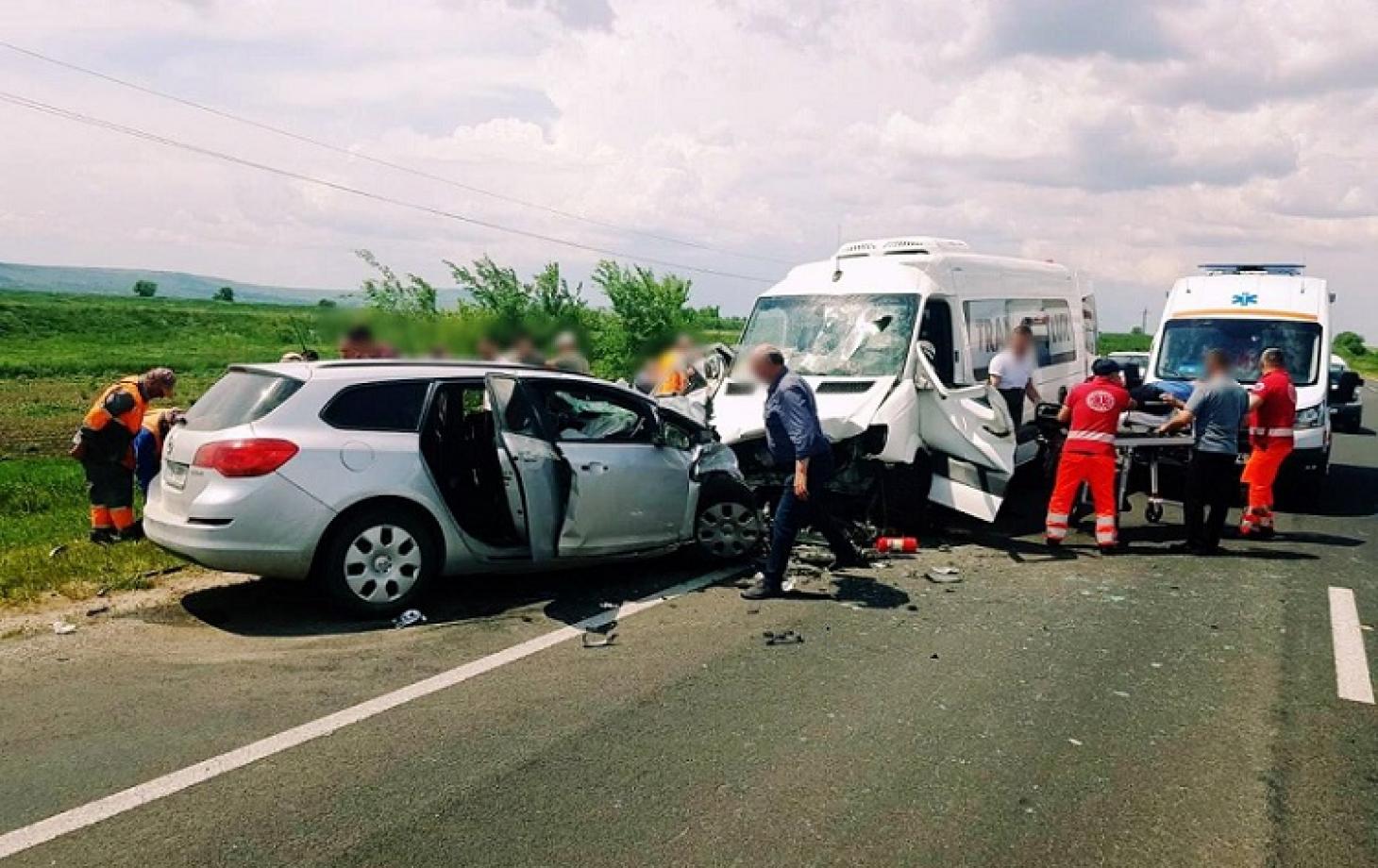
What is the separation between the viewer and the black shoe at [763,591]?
7211mm

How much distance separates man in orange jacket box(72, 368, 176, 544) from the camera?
28.3ft

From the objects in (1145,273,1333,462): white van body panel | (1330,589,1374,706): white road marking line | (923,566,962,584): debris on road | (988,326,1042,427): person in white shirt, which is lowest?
(923,566,962,584): debris on road

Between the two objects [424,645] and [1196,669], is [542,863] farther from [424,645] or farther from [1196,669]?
[1196,669]

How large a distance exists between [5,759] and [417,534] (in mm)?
2666

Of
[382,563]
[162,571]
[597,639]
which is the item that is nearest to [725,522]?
[597,639]

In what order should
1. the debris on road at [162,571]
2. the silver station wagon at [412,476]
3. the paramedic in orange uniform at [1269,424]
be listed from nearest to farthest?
1. the silver station wagon at [412,476]
2. the debris on road at [162,571]
3. the paramedic in orange uniform at [1269,424]

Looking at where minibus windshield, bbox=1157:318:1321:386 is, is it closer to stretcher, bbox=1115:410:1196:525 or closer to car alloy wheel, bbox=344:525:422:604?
stretcher, bbox=1115:410:1196:525

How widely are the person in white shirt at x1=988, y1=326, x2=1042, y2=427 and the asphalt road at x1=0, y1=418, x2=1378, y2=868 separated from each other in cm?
396

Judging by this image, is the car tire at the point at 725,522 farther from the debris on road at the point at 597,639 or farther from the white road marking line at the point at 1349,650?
the white road marking line at the point at 1349,650

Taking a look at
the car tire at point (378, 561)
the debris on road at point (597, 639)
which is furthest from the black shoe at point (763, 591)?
the car tire at point (378, 561)

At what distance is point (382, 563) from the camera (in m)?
6.55

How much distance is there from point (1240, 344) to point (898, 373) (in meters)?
5.86

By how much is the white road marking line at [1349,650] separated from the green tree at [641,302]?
13.4 metres

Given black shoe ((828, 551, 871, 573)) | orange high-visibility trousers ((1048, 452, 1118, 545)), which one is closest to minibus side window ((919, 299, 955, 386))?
orange high-visibility trousers ((1048, 452, 1118, 545))
